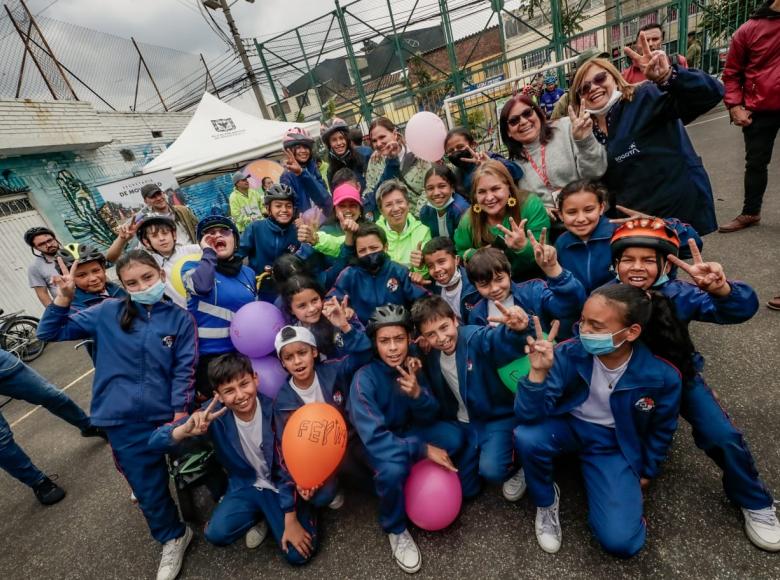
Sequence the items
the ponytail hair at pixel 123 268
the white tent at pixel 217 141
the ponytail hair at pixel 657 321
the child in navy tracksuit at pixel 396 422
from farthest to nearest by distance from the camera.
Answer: the white tent at pixel 217 141 < the ponytail hair at pixel 123 268 < the child in navy tracksuit at pixel 396 422 < the ponytail hair at pixel 657 321

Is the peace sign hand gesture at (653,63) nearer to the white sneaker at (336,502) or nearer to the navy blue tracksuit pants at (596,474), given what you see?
the navy blue tracksuit pants at (596,474)

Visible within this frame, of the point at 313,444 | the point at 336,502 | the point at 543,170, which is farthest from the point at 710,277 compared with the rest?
the point at 336,502

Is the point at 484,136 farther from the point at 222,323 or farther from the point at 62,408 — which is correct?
the point at 62,408

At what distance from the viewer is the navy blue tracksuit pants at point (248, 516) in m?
2.25

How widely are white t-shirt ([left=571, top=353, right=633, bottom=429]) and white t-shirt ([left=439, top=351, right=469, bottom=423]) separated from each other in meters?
0.70

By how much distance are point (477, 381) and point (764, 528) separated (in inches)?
54.7

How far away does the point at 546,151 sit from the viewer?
280 centimetres

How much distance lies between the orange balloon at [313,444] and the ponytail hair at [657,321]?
1.58 meters

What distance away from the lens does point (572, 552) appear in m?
1.82

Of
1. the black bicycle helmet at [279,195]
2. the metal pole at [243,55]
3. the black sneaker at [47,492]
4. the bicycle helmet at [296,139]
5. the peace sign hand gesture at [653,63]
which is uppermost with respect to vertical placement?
the metal pole at [243,55]

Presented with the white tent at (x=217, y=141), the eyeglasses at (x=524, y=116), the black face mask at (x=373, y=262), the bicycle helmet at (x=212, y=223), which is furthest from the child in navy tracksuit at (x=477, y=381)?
the white tent at (x=217, y=141)

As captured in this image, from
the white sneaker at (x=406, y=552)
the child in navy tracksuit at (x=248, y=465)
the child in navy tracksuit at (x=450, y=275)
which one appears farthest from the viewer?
the child in navy tracksuit at (x=450, y=275)

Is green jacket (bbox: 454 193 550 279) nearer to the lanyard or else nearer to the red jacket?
the lanyard

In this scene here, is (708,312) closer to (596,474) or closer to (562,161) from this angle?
(596,474)
